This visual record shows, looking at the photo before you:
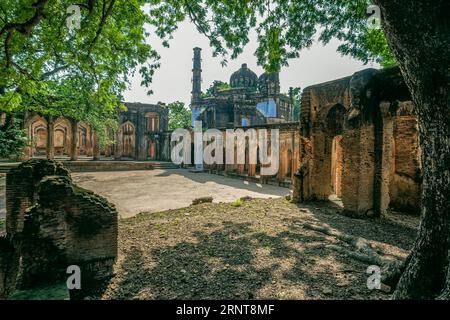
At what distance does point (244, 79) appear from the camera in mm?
41812

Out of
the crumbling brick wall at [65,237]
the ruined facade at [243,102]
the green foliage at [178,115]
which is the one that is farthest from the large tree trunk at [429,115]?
the green foliage at [178,115]

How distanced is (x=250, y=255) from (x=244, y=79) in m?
41.2

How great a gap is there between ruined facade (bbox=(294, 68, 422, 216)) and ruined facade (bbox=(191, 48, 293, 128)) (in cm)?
1915

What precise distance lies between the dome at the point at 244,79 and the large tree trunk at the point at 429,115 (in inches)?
1634

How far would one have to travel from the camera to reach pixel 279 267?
379 cm

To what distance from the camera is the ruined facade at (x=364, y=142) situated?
689cm

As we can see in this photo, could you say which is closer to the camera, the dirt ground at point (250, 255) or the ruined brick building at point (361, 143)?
the dirt ground at point (250, 255)

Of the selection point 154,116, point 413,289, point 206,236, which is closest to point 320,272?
point 413,289

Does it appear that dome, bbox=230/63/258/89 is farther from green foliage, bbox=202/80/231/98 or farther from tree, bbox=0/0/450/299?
tree, bbox=0/0/450/299

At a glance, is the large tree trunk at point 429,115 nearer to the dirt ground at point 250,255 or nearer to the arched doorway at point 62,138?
the dirt ground at point 250,255

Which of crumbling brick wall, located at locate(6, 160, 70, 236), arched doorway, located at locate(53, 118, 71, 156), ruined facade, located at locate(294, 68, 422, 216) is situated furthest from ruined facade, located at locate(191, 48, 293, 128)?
crumbling brick wall, located at locate(6, 160, 70, 236)

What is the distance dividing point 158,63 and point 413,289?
7711 mm
